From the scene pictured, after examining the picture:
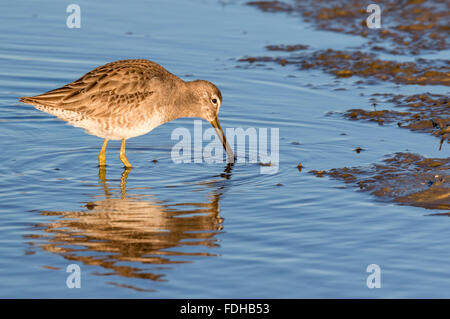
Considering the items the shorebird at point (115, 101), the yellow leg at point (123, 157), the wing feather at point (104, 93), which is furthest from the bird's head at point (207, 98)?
the yellow leg at point (123, 157)

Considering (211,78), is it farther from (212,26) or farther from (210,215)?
(210,215)

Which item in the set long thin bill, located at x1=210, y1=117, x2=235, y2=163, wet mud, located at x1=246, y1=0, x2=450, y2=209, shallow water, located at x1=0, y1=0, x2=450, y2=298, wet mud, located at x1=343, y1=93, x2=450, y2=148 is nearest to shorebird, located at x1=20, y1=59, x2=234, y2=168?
long thin bill, located at x1=210, y1=117, x2=235, y2=163

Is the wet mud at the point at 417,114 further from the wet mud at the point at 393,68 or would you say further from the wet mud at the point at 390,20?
the wet mud at the point at 390,20

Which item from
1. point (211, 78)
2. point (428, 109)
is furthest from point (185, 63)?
point (428, 109)

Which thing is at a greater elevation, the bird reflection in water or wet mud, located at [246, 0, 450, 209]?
wet mud, located at [246, 0, 450, 209]

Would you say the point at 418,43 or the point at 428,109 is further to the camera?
the point at 418,43

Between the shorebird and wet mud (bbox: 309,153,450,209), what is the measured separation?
57.4 inches

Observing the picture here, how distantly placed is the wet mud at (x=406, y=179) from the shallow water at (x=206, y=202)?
187 millimetres

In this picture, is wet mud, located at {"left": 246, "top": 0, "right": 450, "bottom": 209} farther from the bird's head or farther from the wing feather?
the wing feather

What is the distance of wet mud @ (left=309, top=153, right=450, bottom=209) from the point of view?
304 inches

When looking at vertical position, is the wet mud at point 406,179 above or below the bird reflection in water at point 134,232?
above

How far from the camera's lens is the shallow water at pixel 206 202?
6023 millimetres

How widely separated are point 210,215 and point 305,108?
11.7 feet

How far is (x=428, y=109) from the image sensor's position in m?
10.2
